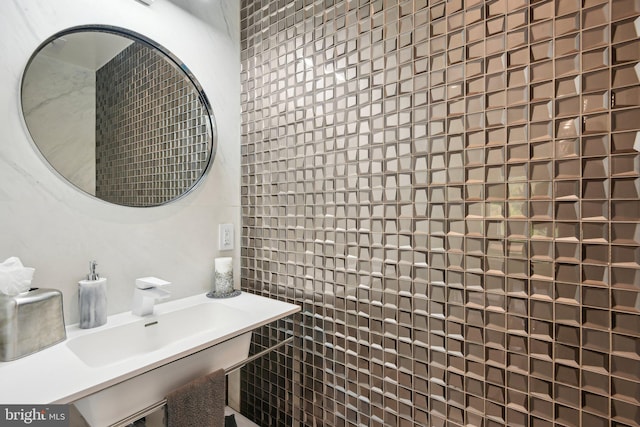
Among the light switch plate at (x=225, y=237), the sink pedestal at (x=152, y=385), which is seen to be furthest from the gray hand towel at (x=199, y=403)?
the light switch plate at (x=225, y=237)

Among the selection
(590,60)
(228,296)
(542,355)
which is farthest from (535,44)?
(228,296)

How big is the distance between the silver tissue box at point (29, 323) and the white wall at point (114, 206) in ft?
0.58

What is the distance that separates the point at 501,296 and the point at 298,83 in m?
1.12

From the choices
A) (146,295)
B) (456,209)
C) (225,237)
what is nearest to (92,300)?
(146,295)

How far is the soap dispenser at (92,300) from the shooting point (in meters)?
1.06

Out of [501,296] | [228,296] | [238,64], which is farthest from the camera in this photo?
[238,64]

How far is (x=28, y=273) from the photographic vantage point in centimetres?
88

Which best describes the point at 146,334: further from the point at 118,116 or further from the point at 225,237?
the point at 118,116

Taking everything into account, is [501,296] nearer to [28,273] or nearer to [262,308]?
[262,308]

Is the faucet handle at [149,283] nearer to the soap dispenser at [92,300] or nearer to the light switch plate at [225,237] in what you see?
the soap dispenser at [92,300]

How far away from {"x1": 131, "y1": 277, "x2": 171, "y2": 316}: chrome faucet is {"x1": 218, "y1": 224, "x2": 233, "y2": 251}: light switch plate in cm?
42

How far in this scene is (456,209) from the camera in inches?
38.7

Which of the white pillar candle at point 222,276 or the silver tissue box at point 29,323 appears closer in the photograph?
the silver tissue box at point 29,323

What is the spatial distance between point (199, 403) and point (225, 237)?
30.4 inches
